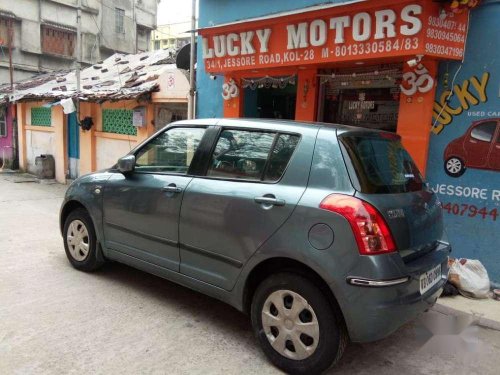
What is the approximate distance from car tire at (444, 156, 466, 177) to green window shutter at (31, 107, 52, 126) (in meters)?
11.3

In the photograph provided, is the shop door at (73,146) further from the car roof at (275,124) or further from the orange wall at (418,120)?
the orange wall at (418,120)

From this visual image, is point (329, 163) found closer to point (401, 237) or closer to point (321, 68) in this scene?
point (401, 237)

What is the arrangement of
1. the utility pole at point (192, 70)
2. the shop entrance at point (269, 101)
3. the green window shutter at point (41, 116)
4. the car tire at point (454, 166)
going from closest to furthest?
the car tire at point (454, 166)
the shop entrance at point (269, 101)
the utility pole at point (192, 70)
the green window shutter at point (41, 116)

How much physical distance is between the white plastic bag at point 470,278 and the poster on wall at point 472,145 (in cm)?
21

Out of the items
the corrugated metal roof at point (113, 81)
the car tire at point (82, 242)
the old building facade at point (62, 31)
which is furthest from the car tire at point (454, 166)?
the old building facade at point (62, 31)

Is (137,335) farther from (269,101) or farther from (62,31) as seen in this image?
(62,31)

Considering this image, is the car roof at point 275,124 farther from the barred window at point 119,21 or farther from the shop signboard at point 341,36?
the barred window at point 119,21

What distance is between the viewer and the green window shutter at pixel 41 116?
508 inches

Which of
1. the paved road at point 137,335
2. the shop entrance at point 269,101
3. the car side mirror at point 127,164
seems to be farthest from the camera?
the shop entrance at point 269,101

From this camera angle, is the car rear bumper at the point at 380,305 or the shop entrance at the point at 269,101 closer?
the car rear bumper at the point at 380,305

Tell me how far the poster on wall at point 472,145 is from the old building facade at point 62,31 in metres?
17.1

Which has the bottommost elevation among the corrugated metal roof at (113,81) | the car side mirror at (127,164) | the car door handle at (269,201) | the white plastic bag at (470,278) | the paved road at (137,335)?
the paved road at (137,335)

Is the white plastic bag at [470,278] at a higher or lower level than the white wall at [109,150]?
A: lower

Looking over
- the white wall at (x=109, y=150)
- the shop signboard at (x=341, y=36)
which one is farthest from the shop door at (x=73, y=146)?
the shop signboard at (x=341, y=36)
